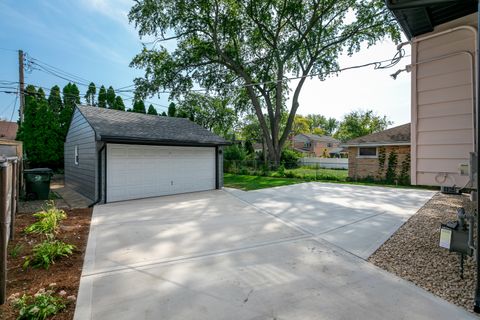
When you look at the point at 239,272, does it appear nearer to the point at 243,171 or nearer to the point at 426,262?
the point at 426,262

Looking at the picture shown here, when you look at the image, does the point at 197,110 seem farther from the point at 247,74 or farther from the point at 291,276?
the point at 291,276

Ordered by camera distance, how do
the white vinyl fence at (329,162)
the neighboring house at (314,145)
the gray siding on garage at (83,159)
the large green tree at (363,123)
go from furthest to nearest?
1. the neighboring house at (314,145)
2. the large green tree at (363,123)
3. the white vinyl fence at (329,162)
4. the gray siding on garage at (83,159)

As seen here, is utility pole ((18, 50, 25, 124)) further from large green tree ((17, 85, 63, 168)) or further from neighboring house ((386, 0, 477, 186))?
neighboring house ((386, 0, 477, 186))

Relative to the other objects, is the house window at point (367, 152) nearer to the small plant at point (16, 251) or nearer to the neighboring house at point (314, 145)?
the small plant at point (16, 251)

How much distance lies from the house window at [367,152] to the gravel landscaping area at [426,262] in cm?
1028

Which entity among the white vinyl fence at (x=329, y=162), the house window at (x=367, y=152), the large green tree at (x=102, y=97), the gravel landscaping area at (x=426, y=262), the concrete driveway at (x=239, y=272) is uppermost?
the large green tree at (x=102, y=97)

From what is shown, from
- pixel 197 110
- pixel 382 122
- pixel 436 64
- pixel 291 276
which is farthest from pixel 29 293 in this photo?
pixel 382 122

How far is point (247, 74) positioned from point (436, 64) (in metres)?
16.5

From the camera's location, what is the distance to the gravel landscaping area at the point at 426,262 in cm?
276

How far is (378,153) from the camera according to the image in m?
14.6

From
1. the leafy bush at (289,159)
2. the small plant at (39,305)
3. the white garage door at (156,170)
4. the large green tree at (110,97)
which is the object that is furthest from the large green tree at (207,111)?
the small plant at (39,305)

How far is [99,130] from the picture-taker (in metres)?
7.89

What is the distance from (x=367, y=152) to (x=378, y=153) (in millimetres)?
691

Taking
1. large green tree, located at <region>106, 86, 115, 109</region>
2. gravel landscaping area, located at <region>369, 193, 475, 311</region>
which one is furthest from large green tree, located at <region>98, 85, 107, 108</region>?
gravel landscaping area, located at <region>369, 193, 475, 311</region>
